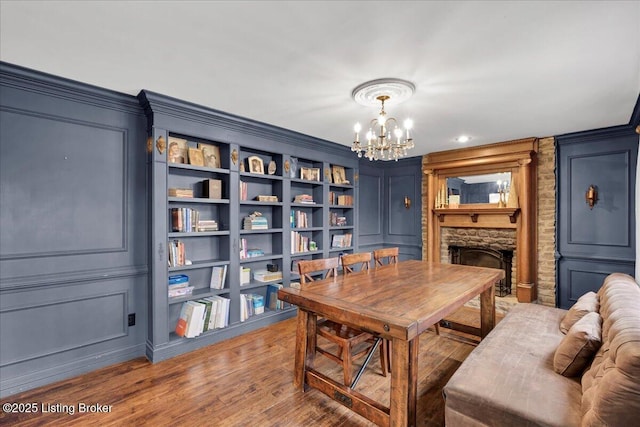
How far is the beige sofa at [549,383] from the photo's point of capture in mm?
1188

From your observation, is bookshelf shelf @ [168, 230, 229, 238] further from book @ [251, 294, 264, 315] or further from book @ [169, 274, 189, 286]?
book @ [251, 294, 264, 315]

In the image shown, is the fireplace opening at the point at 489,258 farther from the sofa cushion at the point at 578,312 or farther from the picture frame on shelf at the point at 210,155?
the picture frame on shelf at the point at 210,155

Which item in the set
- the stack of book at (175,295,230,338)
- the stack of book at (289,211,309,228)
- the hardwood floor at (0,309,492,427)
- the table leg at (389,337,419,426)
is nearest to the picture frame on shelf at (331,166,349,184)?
the stack of book at (289,211,309,228)

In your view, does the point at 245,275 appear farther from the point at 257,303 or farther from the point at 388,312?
the point at 388,312

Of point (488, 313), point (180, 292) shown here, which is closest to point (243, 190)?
point (180, 292)

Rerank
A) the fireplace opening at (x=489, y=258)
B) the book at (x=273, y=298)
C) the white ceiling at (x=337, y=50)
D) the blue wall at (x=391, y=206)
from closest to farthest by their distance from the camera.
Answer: the white ceiling at (x=337, y=50), the book at (x=273, y=298), the fireplace opening at (x=489, y=258), the blue wall at (x=391, y=206)

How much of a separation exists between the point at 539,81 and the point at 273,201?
2.88m

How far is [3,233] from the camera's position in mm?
2238

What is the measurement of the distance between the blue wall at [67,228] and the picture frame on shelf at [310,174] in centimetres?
200

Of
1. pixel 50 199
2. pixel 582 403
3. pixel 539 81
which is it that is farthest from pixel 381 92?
pixel 50 199

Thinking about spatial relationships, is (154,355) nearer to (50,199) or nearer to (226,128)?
(50,199)

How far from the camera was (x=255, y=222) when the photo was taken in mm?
3684

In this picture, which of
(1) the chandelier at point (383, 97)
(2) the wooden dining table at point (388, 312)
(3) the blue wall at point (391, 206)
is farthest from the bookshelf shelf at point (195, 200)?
(3) the blue wall at point (391, 206)

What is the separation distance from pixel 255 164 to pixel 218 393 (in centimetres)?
241
